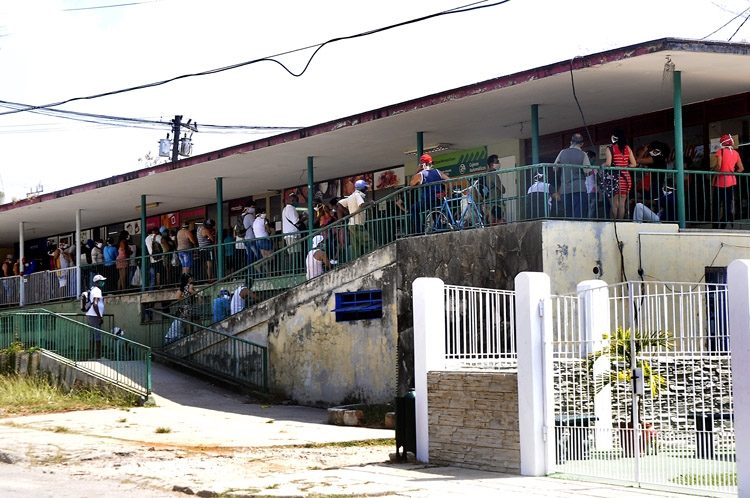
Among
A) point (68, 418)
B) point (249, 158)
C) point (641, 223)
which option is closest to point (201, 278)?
point (249, 158)

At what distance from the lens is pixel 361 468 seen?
519 inches

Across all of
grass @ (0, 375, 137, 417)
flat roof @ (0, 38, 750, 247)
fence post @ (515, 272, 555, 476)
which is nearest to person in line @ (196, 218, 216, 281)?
flat roof @ (0, 38, 750, 247)

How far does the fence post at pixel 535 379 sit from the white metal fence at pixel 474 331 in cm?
134

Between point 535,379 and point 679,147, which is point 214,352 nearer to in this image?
point 679,147

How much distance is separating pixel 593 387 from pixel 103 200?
73.4ft

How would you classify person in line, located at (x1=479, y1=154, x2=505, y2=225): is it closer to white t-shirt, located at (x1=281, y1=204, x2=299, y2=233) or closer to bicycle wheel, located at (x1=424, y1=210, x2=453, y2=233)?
bicycle wheel, located at (x1=424, y1=210, x2=453, y2=233)

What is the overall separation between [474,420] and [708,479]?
300 centimetres

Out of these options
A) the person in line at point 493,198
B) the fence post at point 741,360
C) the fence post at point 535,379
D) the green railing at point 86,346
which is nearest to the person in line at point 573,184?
the person in line at point 493,198

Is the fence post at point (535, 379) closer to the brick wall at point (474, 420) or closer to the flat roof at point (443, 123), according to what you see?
the brick wall at point (474, 420)

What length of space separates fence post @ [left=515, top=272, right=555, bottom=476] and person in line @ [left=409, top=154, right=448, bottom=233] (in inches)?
274

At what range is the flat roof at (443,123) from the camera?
17.8 metres

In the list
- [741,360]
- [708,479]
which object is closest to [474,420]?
[708,479]

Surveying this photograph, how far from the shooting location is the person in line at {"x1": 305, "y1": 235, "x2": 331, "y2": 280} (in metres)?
22.1

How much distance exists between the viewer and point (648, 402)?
12375mm
